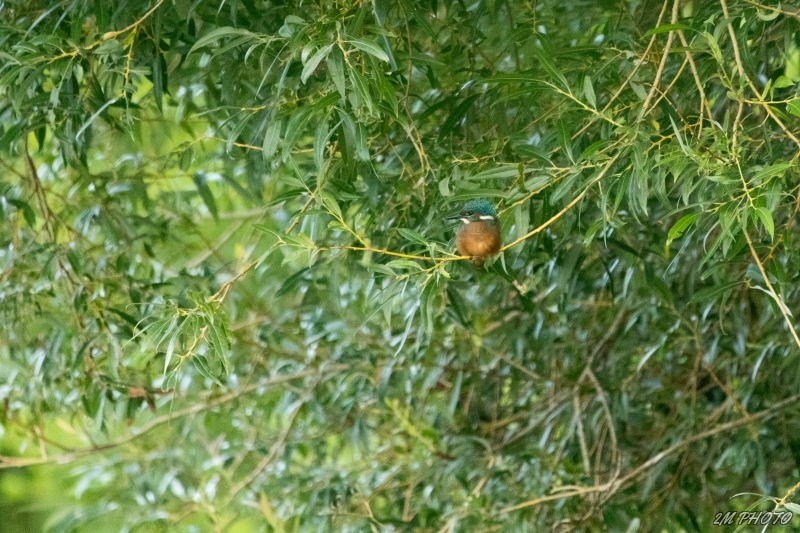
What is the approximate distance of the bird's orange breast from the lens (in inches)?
58.9

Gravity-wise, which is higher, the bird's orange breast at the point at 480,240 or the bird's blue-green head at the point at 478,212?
the bird's blue-green head at the point at 478,212

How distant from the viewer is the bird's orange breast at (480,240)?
1497 mm

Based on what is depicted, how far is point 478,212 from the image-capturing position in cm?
153

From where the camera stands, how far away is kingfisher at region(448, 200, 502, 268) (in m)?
1.50

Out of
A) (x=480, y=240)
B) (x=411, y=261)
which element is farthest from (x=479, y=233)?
(x=411, y=261)

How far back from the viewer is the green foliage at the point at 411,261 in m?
1.53

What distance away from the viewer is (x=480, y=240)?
150 cm

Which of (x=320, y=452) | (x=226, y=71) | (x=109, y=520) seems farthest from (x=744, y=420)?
(x=109, y=520)

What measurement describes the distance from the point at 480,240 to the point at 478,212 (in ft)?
0.19

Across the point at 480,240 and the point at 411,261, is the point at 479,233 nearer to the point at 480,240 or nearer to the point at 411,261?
the point at 480,240

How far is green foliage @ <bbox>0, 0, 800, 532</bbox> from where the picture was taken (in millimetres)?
1530

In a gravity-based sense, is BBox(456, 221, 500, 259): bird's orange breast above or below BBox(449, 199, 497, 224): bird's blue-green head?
below

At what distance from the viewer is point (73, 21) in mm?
1702

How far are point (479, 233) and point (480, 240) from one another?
0.01m
